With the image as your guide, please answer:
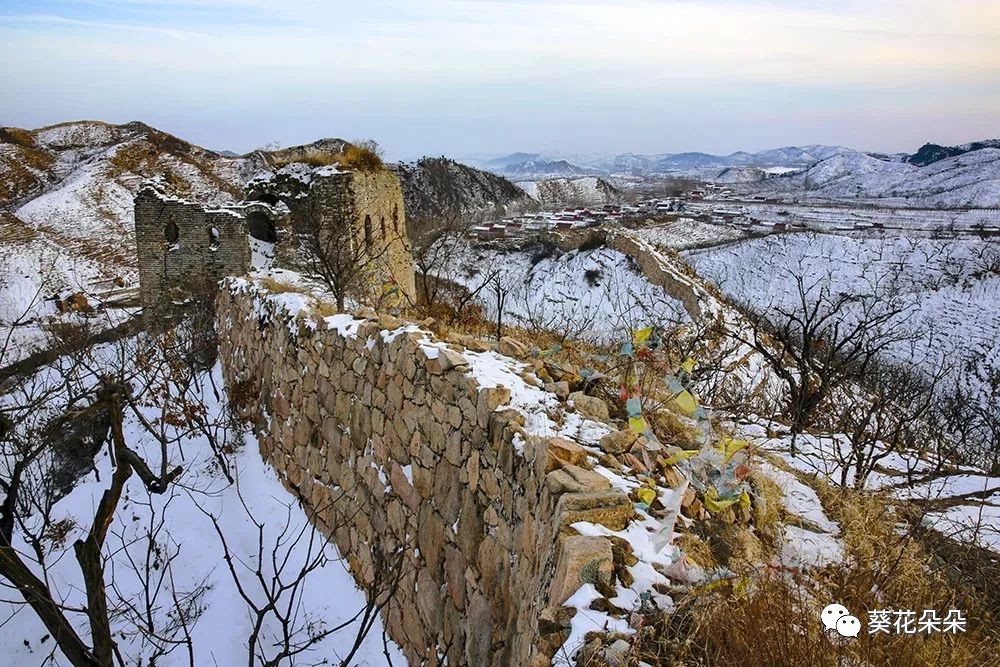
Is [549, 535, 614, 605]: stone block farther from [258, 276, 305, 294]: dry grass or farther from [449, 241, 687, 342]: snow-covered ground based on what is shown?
[449, 241, 687, 342]: snow-covered ground

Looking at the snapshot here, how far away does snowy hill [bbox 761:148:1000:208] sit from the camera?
58.4m

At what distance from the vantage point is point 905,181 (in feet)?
256

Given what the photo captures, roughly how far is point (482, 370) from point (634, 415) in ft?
3.42

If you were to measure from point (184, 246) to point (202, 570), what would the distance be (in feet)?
31.6

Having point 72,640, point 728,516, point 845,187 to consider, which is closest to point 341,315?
point 72,640

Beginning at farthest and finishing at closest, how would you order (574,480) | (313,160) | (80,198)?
(80,198) → (313,160) → (574,480)

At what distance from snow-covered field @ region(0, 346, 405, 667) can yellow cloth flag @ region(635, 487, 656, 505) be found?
2055 millimetres

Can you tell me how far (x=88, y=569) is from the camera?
3057mm

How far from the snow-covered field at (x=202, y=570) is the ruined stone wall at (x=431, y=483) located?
0.83ft

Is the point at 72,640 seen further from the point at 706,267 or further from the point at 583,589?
the point at 706,267

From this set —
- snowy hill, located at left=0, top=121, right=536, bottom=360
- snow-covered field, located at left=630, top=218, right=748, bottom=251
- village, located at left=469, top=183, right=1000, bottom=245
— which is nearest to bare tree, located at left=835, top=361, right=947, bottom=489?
snowy hill, located at left=0, top=121, right=536, bottom=360

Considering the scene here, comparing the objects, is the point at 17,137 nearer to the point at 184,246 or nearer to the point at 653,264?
the point at 184,246

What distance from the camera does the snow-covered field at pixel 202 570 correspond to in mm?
4402

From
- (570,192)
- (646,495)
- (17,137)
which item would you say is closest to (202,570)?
(646,495)
